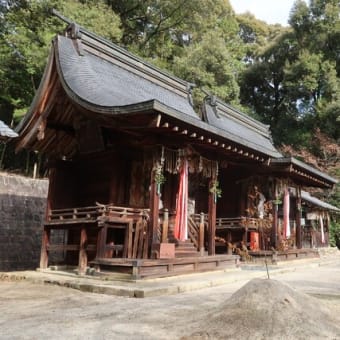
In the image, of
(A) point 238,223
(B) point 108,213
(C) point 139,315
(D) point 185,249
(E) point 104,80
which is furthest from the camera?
(A) point 238,223

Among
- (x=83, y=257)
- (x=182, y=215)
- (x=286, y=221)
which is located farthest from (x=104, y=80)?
(x=286, y=221)

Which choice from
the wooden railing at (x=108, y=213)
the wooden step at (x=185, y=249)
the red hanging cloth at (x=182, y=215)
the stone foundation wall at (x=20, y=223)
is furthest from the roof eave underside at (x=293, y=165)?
the stone foundation wall at (x=20, y=223)

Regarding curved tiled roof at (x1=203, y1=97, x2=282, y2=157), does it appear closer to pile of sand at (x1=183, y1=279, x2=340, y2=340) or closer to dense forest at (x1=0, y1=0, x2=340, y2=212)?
dense forest at (x1=0, y1=0, x2=340, y2=212)

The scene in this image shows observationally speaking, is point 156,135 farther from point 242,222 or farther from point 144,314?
point 242,222

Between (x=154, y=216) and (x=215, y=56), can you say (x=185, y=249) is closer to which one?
(x=154, y=216)

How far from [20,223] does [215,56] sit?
17.9 metres

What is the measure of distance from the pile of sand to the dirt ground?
0.01 metres

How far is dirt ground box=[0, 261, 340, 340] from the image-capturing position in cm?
400

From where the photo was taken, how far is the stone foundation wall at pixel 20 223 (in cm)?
1287

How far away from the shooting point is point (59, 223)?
10.3 meters

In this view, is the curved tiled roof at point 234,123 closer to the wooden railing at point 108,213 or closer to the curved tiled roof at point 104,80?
the curved tiled roof at point 104,80

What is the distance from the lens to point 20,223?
13430mm

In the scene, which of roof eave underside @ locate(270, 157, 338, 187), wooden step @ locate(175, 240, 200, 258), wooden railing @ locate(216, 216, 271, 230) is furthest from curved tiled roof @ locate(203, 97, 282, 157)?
wooden step @ locate(175, 240, 200, 258)

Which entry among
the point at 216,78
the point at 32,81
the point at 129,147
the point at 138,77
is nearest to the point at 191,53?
the point at 216,78
